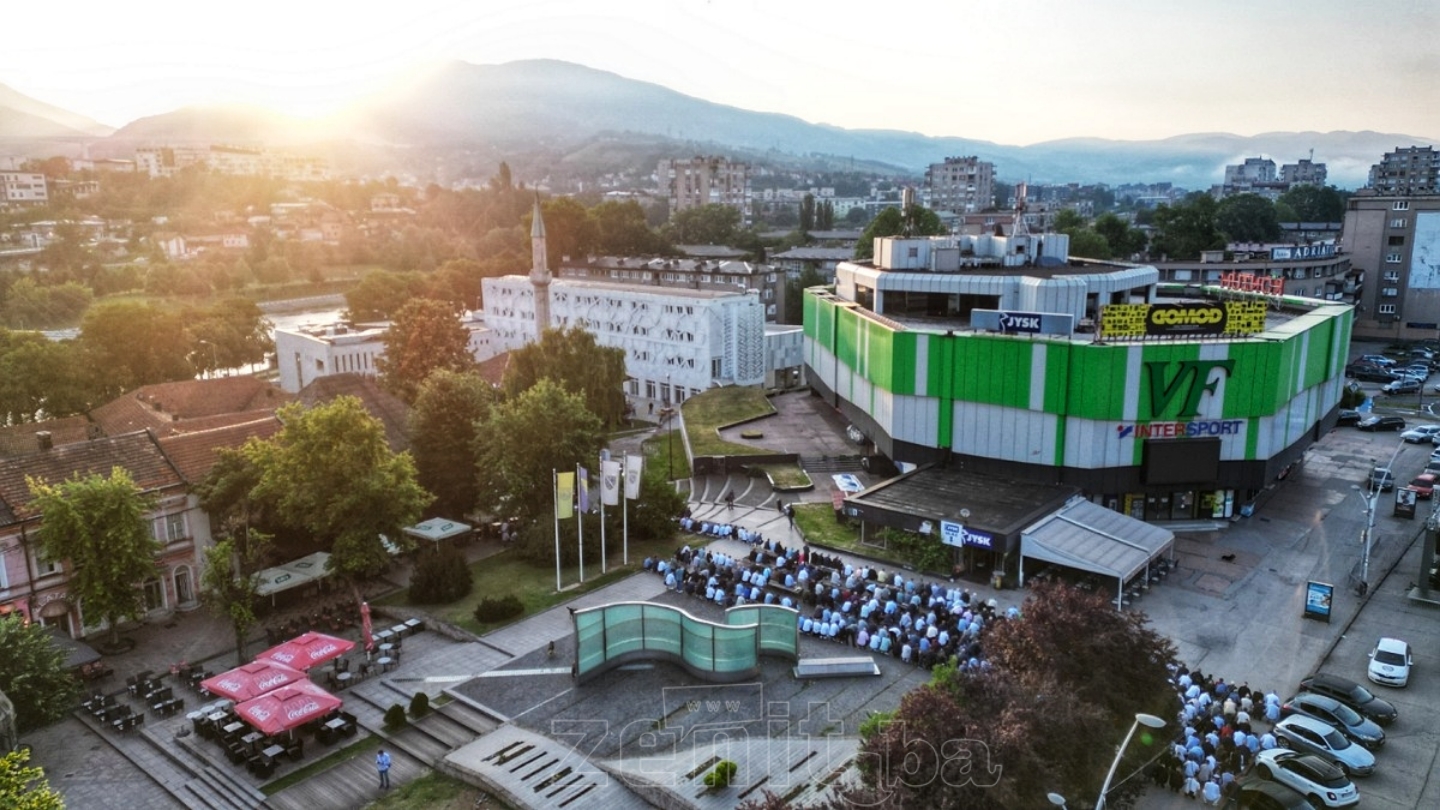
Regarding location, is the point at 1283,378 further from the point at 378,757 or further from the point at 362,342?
the point at 362,342

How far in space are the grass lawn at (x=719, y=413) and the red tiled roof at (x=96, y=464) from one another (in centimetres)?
2516

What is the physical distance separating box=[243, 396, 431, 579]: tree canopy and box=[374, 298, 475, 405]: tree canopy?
24840 millimetres

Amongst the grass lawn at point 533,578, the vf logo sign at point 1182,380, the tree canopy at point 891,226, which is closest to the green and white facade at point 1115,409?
the vf logo sign at point 1182,380

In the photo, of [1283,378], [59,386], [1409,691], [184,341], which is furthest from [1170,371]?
[184,341]

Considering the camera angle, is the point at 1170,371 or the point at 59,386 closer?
the point at 1170,371

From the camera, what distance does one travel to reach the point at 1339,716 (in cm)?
2314

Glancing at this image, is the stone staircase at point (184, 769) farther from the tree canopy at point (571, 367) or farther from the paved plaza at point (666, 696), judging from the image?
the tree canopy at point (571, 367)

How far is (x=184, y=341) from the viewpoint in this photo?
73688mm

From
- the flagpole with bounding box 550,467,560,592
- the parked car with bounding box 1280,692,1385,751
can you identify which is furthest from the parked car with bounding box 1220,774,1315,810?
the flagpole with bounding box 550,467,560,592

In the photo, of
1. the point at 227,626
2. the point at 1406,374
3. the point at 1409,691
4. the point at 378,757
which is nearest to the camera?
the point at 378,757

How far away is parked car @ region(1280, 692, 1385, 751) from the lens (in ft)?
74.5

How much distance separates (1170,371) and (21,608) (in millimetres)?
43093

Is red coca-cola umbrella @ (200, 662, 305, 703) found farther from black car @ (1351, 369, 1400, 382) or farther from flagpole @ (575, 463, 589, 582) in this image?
black car @ (1351, 369, 1400, 382)

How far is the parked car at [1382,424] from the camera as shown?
55.3 metres
